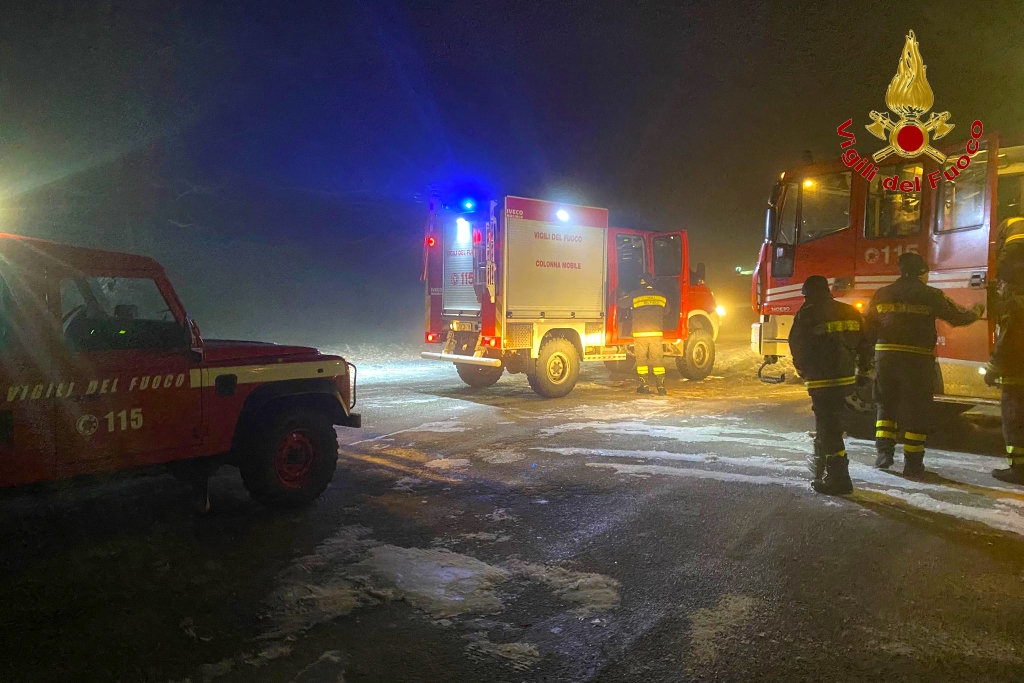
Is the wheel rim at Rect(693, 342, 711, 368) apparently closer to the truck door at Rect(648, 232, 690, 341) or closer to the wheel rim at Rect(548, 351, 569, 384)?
the truck door at Rect(648, 232, 690, 341)

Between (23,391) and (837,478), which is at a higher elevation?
(23,391)

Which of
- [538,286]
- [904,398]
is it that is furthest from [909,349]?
[538,286]

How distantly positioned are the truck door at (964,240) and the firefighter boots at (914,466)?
2.04 m

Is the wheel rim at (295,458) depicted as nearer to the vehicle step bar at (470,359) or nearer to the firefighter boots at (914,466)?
the firefighter boots at (914,466)

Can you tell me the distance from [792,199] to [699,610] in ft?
24.6

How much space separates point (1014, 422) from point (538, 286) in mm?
6409

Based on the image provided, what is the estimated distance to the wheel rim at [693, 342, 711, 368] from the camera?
13039mm

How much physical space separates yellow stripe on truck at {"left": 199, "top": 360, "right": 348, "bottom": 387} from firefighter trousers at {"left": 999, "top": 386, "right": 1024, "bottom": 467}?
5.68m

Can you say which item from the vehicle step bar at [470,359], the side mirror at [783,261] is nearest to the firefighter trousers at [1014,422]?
the side mirror at [783,261]

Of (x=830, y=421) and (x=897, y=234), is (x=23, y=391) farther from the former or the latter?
(x=897, y=234)

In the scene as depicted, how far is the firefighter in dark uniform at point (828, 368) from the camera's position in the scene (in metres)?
5.25

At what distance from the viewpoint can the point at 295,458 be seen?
511 centimetres

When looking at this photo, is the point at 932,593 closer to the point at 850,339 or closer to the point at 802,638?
the point at 802,638

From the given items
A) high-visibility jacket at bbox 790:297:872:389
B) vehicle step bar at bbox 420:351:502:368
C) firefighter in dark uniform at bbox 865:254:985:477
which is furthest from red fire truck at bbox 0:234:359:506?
vehicle step bar at bbox 420:351:502:368
